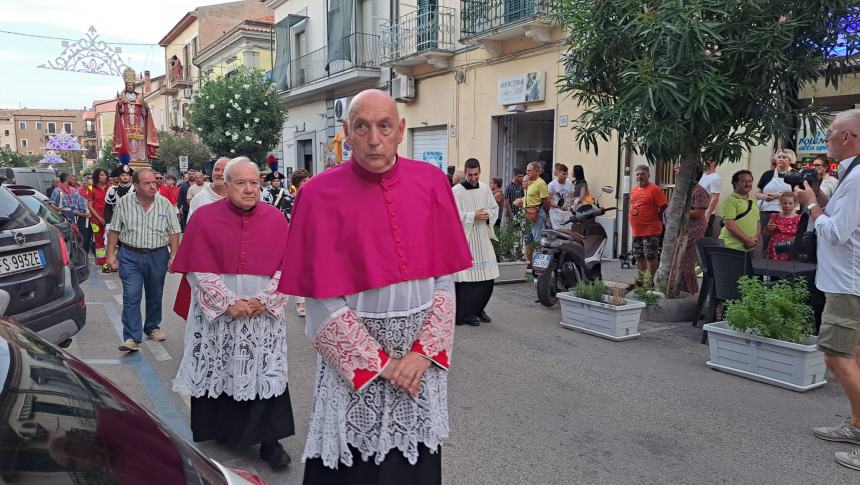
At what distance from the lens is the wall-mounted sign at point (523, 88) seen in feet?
44.6

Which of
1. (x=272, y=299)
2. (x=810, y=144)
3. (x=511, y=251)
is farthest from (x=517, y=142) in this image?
(x=272, y=299)

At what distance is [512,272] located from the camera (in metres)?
10.2

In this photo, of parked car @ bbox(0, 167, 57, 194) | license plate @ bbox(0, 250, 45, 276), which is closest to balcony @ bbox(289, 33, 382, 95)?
Result: parked car @ bbox(0, 167, 57, 194)

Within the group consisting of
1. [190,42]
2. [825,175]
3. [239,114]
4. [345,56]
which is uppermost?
[190,42]

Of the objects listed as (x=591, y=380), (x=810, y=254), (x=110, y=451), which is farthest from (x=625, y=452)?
(x=110, y=451)

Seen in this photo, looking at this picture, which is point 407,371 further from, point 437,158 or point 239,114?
point 239,114

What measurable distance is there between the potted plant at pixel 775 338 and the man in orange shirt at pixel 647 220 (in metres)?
3.61

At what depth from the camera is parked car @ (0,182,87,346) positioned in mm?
4707

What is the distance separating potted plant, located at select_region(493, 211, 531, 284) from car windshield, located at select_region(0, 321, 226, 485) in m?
8.49

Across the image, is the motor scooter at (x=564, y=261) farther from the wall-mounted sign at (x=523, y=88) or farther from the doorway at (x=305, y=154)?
the doorway at (x=305, y=154)

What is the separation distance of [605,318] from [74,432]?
5.83 m

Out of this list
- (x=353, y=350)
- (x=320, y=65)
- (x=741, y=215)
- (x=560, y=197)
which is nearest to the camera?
(x=353, y=350)

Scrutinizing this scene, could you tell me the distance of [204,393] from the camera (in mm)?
3889

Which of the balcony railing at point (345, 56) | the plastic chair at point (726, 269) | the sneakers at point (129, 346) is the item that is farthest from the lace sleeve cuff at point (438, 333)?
the balcony railing at point (345, 56)
